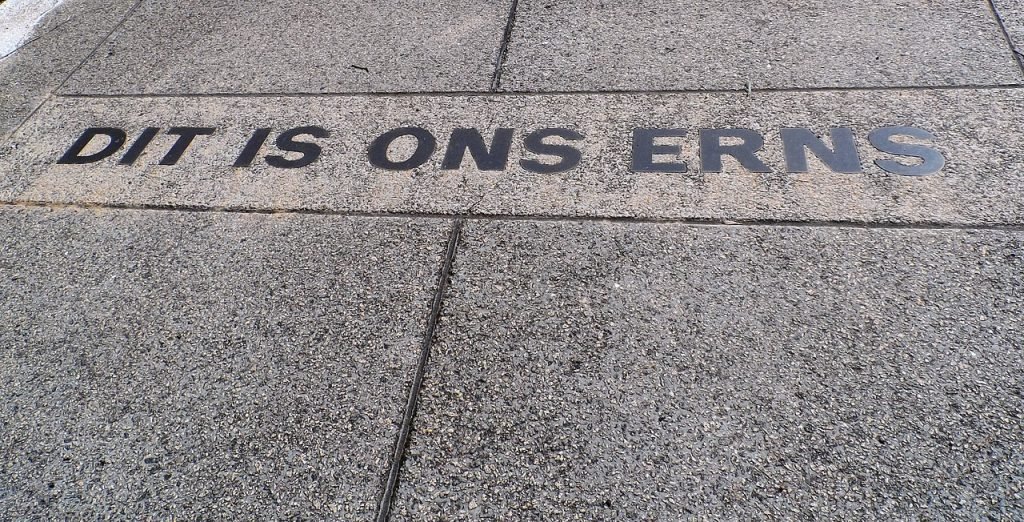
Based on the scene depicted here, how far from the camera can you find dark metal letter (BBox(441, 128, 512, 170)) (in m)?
3.73

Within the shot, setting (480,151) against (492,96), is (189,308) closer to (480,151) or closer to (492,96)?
(480,151)

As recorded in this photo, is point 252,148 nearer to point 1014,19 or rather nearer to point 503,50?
point 503,50

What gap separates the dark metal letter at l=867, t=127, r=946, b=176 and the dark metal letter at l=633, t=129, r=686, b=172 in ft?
2.99

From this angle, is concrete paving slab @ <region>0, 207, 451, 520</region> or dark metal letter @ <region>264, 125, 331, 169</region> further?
dark metal letter @ <region>264, 125, 331, 169</region>

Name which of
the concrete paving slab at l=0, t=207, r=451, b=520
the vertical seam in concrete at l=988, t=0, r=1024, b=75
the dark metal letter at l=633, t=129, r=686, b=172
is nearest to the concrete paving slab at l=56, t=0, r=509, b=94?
the dark metal letter at l=633, t=129, r=686, b=172

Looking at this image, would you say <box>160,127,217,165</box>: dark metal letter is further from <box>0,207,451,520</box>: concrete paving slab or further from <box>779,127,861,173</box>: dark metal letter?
<box>779,127,861,173</box>: dark metal letter

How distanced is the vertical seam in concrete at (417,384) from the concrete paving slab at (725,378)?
0.12 feet

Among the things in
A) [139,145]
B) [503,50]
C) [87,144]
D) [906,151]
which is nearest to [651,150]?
[906,151]

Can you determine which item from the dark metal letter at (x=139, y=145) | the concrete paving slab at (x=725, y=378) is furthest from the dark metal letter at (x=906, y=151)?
the dark metal letter at (x=139, y=145)

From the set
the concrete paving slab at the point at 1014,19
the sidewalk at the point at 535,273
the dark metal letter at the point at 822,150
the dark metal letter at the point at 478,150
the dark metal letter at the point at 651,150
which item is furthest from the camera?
the concrete paving slab at the point at 1014,19

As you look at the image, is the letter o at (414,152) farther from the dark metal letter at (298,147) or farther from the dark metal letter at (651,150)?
the dark metal letter at (651,150)

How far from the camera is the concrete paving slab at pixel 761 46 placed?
4.06 meters

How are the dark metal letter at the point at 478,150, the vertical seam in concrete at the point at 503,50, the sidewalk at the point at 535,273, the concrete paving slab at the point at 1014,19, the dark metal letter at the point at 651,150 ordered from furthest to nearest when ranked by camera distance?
1. the vertical seam in concrete at the point at 503,50
2. the concrete paving slab at the point at 1014,19
3. the dark metal letter at the point at 478,150
4. the dark metal letter at the point at 651,150
5. the sidewalk at the point at 535,273

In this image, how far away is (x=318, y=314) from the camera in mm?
3025
